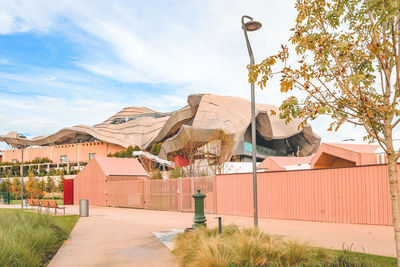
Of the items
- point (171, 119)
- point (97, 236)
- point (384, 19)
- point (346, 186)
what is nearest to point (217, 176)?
point (346, 186)

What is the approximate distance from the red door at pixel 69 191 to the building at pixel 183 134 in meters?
13.2

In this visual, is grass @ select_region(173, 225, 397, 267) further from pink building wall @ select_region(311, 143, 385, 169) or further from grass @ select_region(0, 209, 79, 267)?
pink building wall @ select_region(311, 143, 385, 169)

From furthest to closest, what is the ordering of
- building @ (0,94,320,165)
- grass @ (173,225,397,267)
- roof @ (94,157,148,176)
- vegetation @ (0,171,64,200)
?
building @ (0,94,320,165)
vegetation @ (0,171,64,200)
roof @ (94,157,148,176)
grass @ (173,225,397,267)

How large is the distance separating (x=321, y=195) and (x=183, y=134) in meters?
39.4

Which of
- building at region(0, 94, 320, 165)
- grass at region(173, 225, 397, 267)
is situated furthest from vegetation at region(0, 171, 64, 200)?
grass at region(173, 225, 397, 267)

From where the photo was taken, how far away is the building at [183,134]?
203 ft

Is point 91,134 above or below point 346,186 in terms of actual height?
above

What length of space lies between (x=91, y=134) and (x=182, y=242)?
86.1m

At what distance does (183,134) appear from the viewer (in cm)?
5394

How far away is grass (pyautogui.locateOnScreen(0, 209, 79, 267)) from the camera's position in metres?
6.79

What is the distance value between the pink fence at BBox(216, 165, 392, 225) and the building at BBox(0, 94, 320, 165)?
21680mm

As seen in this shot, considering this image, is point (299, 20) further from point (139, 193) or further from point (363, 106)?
point (139, 193)

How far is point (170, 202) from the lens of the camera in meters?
23.3

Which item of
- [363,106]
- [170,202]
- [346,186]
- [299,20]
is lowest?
[170,202]
